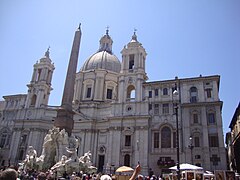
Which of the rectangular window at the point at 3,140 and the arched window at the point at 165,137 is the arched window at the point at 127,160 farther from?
the rectangular window at the point at 3,140

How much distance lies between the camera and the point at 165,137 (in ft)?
121

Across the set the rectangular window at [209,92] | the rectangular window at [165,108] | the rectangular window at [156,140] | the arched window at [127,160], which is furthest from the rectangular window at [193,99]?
the arched window at [127,160]

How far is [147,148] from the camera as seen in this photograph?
36.9 meters

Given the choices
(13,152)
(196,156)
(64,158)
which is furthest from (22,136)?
(196,156)

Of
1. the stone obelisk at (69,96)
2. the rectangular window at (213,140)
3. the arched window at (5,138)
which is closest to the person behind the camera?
the stone obelisk at (69,96)

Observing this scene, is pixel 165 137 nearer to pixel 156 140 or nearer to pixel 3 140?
pixel 156 140

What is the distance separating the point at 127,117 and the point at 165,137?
724 centimetres

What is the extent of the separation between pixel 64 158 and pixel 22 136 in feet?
97.1

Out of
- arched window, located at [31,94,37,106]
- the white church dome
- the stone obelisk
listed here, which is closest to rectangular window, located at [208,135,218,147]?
the stone obelisk

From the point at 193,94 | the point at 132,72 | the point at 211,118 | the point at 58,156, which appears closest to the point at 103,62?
the point at 132,72

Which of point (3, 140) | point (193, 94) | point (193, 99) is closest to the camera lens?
point (193, 99)

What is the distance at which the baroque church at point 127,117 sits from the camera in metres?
35.0

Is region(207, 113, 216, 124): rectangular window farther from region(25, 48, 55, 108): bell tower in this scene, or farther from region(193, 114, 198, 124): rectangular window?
region(25, 48, 55, 108): bell tower

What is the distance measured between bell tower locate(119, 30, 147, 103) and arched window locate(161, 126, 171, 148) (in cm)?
690
